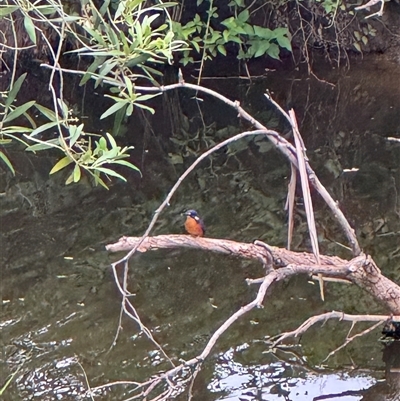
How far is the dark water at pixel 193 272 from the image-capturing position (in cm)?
431

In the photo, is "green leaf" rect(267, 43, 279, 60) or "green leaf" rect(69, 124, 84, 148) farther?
"green leaf" rect(267, 43, 279, 60)

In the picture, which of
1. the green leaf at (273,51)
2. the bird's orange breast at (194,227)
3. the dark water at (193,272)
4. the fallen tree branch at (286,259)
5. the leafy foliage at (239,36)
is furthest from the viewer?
the green leaf at (273,51)

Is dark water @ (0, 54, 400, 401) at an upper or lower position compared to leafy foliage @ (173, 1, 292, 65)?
lower

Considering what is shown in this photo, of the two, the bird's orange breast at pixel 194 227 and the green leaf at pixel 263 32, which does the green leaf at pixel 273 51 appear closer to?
the green leaf at pixel 263 32

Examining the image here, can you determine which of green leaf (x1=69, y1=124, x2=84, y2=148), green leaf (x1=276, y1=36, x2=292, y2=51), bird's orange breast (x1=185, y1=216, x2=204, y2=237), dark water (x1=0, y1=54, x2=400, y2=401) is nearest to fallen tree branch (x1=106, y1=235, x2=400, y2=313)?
dark water (x1=0, y1=54, x2=400, y2=401)

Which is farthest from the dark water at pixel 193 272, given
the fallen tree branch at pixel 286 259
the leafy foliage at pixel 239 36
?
the leafy foliage at pixel 239 36

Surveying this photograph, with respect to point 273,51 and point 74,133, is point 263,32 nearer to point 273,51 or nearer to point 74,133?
point 273,51

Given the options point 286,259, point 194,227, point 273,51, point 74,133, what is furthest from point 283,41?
point 74,133

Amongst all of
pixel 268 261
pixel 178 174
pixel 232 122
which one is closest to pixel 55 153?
pixel 178 174

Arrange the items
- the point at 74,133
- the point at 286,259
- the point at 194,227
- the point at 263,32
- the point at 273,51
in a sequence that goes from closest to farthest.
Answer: the point at 74,133
the point at 286,259
the point at 194,227
the point at 263,32
the point at 273,51

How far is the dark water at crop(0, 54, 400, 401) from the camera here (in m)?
4.31

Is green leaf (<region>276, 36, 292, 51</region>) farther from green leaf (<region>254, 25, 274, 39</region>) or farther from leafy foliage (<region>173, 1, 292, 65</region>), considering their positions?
green leaf (<region>254, 25, 274, 39</region>)

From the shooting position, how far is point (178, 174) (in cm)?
779

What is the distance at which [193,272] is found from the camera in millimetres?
5605
